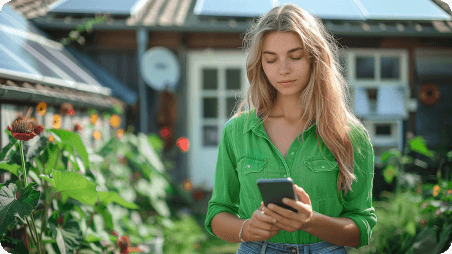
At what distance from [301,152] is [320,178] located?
96 millimetres

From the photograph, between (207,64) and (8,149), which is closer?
(8,149)

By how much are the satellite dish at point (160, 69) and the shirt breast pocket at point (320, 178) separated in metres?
3.87

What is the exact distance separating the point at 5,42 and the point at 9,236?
1.68 meters

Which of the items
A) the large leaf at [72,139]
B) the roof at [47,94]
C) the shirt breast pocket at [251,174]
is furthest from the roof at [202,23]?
the shirt breast pocket at [251,174]

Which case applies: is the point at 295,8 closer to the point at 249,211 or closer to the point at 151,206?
the point at 249,211

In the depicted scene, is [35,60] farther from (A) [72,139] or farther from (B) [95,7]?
(B) [95,7]

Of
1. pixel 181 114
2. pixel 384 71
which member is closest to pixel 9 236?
pixel 181 114

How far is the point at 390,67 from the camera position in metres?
5.18

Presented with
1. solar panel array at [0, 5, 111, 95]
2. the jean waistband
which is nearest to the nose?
the jean waistband

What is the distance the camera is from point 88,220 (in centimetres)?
193

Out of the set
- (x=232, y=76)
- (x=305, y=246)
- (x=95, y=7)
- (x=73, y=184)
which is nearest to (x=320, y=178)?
(x=305, y=246)

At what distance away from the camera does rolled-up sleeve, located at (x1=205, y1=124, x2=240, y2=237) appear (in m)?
1.17

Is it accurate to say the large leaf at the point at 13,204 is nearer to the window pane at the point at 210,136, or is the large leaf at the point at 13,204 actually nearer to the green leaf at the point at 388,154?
the green leaf at the point at 388,154

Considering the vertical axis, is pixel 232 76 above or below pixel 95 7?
below
